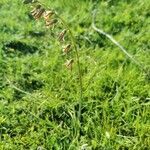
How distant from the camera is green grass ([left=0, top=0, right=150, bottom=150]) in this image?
2.97 metres

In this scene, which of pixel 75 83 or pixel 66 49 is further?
pixel 75 83

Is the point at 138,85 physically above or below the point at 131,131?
above

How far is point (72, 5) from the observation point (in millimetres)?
4500

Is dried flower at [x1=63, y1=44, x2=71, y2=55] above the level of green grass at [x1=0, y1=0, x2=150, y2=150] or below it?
above

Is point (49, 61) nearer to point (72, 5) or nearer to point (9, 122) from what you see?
point (9, 122)

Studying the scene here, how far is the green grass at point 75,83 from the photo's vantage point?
297cm

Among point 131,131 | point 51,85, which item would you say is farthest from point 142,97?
point 51,85

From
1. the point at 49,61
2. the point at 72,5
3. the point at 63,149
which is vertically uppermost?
the point at 72,5

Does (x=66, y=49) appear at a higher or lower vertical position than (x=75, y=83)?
higher

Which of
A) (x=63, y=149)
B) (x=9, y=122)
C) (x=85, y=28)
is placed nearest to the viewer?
(x=63, y=149)

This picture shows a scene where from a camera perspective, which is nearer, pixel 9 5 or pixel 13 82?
pixel 13 82

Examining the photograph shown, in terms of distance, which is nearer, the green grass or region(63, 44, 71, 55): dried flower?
region(63, 44, 71, 55): dried flower

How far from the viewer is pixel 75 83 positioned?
3.39m

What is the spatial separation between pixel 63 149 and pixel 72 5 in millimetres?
1987
